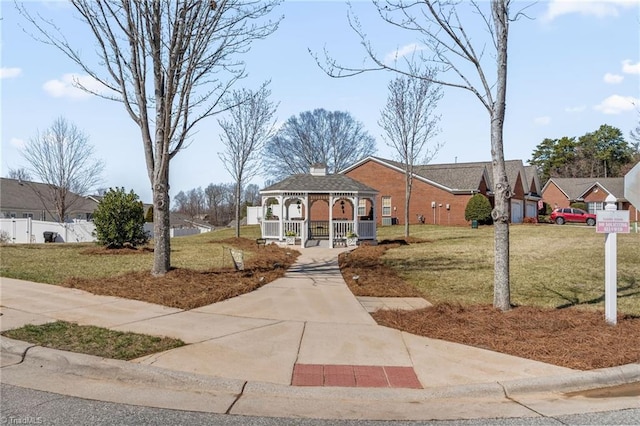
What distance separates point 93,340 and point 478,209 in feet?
111

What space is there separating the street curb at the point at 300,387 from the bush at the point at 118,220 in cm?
1332

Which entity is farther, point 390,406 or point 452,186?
point 452,186

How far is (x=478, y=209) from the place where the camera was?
3650 cm

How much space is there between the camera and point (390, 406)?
4613 mm

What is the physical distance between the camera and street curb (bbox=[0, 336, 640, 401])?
4828 mm

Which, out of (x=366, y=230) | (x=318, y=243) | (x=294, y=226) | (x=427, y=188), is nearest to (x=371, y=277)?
(x=318, y=243)

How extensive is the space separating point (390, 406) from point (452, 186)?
121 feet

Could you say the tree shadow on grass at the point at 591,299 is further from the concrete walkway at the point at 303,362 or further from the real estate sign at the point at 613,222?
the concrete walkway at the point at 303,362

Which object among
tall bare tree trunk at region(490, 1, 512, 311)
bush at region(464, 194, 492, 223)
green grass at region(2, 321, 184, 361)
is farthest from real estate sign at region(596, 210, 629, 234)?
bush at region(464, 194, 492, 223)

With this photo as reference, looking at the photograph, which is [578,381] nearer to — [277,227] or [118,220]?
[118,220]

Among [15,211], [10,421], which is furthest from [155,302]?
[15,211]

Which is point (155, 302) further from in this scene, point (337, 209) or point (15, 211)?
point (15, 211)

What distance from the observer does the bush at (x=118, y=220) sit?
18.1 meters

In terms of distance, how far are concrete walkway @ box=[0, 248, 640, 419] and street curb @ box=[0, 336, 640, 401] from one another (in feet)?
0.04
